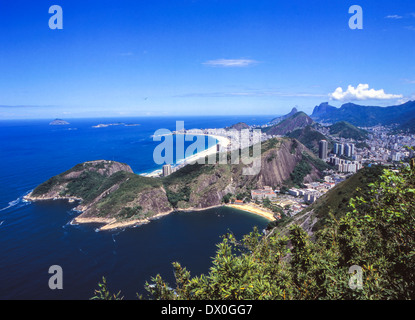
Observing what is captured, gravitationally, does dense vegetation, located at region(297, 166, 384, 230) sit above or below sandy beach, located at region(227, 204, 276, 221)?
above

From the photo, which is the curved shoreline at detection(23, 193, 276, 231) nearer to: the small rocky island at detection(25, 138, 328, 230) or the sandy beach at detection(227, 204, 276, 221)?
the sandy beach at detection(227, 204, 276, 221)

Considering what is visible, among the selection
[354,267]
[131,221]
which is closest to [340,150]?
[131,221]

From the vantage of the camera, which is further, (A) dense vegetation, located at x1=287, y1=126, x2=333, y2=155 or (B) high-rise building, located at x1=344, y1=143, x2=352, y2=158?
(A) dense vegetation, located at x1=287, y1=126, x2=333, y2=155

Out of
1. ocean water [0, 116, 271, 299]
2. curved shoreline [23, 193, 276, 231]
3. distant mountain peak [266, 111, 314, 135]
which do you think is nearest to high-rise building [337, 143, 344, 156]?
distant mountain peak [266, 111, 314, 135]

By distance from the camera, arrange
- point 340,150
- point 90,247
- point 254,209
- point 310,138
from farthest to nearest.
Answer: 1. point 310,138
2. point 340,150
3. point 254,209
4. point 90,247

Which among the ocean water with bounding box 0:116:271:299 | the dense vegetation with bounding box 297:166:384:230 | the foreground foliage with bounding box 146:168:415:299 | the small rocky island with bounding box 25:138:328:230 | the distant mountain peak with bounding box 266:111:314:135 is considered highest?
the distant mountain peak with bounding box 266:111:314:135

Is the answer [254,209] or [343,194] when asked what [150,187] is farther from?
[343,194]
